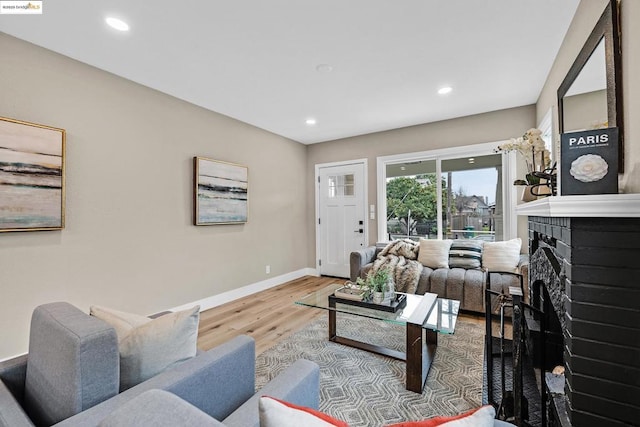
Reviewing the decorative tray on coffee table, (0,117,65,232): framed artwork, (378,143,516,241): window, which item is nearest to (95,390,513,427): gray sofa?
the decorative tray on coffee table

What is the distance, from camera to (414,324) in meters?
1.92

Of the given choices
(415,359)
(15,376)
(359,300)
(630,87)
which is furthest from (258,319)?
(630,87)

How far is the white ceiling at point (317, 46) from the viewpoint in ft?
6.14

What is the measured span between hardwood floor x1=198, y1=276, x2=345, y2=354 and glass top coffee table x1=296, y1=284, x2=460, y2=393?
51cm

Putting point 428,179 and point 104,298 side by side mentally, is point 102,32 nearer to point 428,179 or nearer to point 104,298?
point 104,298

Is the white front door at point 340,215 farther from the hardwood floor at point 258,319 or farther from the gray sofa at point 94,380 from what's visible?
the gray sofa at point 94,380

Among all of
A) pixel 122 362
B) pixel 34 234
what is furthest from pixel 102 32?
pixel 122 362

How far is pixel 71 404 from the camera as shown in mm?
814

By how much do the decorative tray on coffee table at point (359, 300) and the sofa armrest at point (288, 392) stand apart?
1255mm

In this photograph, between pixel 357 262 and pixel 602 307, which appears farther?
pixel 357 262

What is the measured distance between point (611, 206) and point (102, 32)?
10.2 feet

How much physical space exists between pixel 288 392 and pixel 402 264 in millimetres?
2895

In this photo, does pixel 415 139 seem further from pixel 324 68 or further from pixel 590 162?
pixel 590 162

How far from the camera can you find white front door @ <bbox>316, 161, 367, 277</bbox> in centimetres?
484
